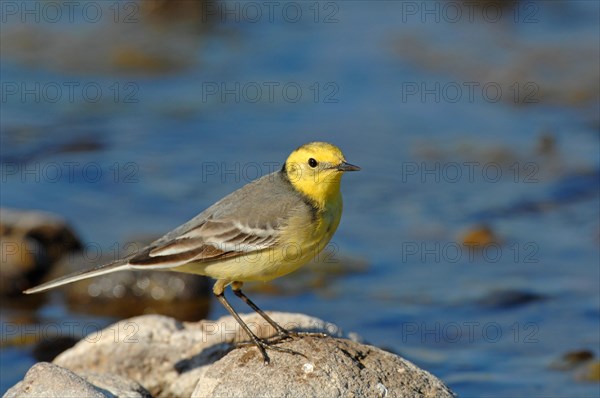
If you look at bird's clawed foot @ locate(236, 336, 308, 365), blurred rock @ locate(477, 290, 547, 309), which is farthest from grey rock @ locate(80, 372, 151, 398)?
blurred rock @ locate(477, 290, 547, 309)

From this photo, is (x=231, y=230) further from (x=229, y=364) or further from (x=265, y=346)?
(x=229, y=364)

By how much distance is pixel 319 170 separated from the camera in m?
8.92

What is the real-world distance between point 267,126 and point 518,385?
26.2ft

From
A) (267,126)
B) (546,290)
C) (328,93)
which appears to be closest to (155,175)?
(267,126)

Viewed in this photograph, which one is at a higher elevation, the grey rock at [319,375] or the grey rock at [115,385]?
the grey rock at [319,375]

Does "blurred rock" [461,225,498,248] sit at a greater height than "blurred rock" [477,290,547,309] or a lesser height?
greater

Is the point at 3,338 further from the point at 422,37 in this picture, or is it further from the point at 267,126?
the point at 422,37

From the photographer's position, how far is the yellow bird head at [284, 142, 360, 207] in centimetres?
888

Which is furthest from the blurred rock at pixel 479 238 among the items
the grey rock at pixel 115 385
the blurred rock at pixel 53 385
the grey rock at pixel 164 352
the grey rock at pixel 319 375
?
the blurred rock at pixel 53 385

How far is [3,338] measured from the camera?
11320 millimetres

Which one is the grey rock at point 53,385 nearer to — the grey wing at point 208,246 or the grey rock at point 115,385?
the grey rock at point 115,385

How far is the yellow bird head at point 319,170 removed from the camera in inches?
350

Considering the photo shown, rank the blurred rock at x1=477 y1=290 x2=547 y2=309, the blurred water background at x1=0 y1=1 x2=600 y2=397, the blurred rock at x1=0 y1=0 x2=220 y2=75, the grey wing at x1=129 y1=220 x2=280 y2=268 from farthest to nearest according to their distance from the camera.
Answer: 1. the blurred rock at x1=0 y1=0 x2=220 y2=75
2. the blurred rock at x1=477 y1=290 x2=547 y2=309
3. the blurred water background at x1=0 y1=1 x2=600 y2=397
4. the grey wing at x1=129 y1=220 x2=280 y2=268

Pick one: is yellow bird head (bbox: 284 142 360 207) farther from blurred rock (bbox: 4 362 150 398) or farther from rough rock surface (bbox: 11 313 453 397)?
blurred rock (bbox: 4 362 150 398)
